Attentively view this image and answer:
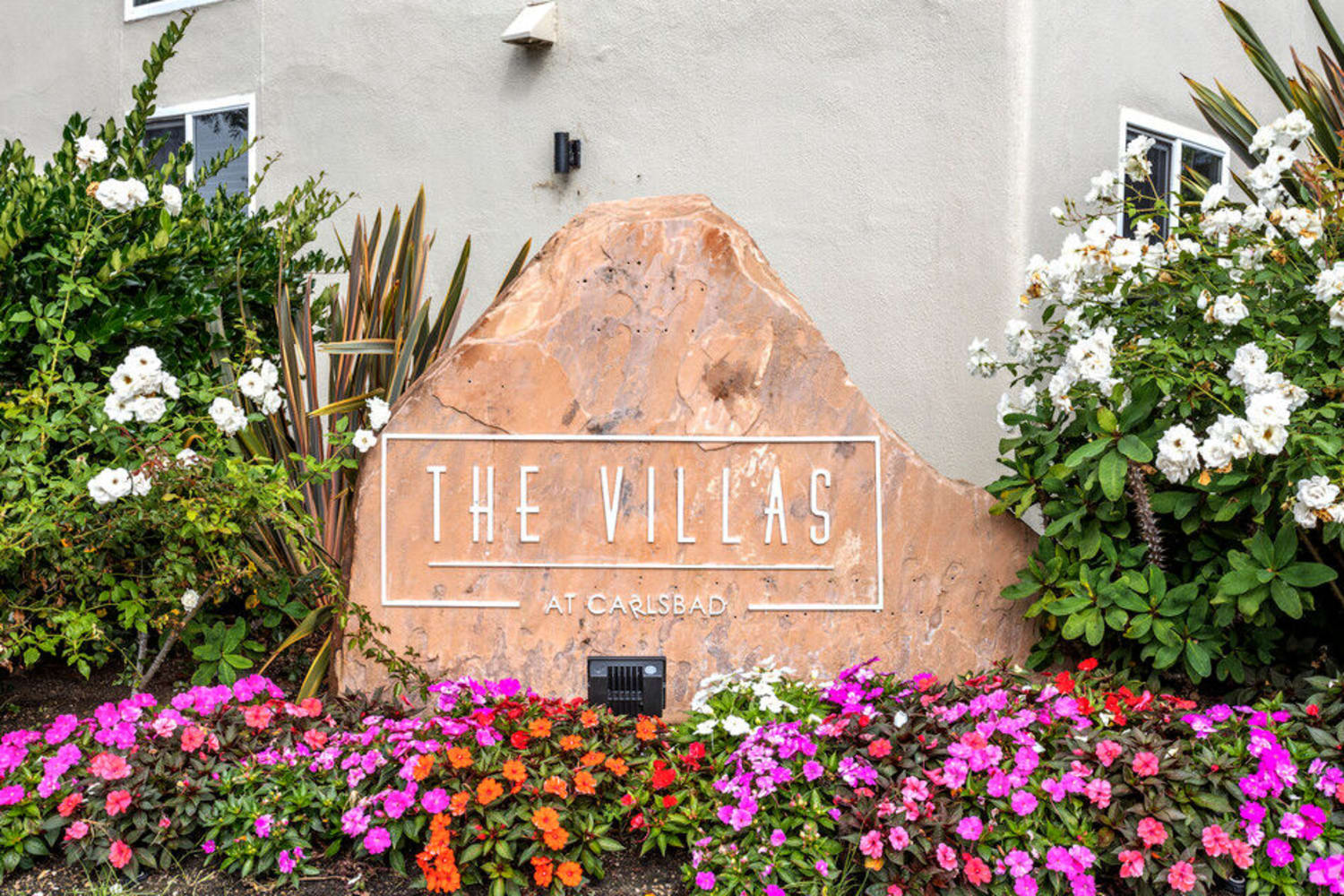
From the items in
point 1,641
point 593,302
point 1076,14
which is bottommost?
point 1,641

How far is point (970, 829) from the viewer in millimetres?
2615

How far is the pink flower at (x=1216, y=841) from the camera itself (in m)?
2.59

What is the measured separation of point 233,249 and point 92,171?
53 centimetres

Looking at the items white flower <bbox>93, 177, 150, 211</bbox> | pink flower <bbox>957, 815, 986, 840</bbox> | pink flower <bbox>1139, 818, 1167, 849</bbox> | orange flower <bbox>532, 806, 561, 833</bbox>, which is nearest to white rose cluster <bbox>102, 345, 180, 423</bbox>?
white flower <bbox>93, 177, 150, 211</bbox>

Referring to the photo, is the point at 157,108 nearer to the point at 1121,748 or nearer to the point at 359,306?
the point at 359,306

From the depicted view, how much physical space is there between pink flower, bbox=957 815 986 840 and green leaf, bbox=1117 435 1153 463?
1194mm

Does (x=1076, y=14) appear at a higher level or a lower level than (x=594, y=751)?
higher

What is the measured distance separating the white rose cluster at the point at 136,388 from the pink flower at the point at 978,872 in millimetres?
2482

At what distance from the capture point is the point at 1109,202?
3922mm

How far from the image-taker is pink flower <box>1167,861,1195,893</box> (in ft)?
8.29

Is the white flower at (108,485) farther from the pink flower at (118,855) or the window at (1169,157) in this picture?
the window at (1169,157)

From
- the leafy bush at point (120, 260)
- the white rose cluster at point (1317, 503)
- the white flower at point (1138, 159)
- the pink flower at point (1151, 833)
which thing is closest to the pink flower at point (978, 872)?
the pink flower at point (1151, 833)

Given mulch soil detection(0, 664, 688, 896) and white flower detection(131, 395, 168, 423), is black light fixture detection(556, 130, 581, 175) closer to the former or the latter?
white flower detection(131, 395, 168, 423)

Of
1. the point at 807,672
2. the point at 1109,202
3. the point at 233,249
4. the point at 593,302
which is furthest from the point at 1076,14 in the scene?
the point at 233,249
